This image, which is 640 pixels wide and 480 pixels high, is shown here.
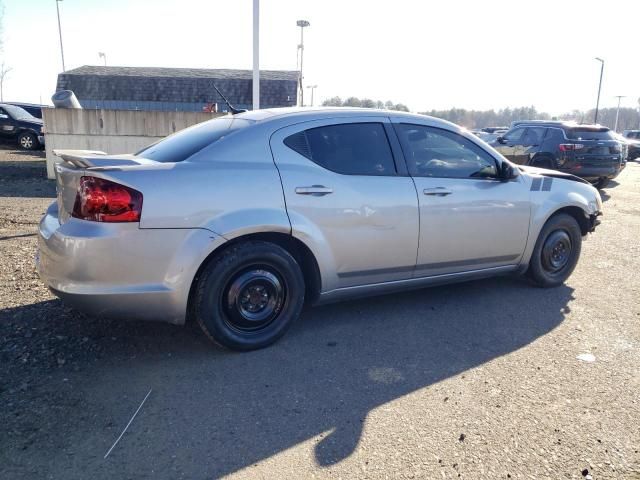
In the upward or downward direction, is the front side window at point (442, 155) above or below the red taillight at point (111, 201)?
above

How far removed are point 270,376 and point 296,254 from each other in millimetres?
956

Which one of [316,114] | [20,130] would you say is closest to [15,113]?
[20,130]

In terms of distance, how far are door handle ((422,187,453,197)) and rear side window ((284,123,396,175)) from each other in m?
0.33

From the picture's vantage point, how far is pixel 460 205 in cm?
442

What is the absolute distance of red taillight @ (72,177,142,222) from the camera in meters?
3.19

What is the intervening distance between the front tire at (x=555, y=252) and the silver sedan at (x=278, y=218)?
0.19 m

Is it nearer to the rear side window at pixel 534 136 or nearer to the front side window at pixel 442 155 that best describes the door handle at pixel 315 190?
the front side window at pixel 442 155

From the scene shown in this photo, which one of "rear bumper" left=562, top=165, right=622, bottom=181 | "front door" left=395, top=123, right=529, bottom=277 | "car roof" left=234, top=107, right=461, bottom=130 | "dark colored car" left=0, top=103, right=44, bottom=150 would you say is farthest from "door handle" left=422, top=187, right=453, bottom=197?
"dark colored car" left=0, top=103, right=44, bottom=150

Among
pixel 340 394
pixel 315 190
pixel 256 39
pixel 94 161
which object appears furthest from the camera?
pixel 256 39

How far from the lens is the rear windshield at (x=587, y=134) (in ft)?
39.2

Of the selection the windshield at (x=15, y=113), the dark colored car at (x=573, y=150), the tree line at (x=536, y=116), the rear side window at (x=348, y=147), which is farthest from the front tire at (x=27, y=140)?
the tree line at (x=536, y=116)

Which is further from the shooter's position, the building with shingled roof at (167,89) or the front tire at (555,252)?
the building with shingled roof at (167,89)

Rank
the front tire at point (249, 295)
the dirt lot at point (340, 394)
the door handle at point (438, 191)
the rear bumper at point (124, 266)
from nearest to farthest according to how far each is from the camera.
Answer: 1. the dirt lot at point (340, 394)
2. the rear bumper at point (124, 266)
3. the front tire at point (249, 295)
4. the door handle at point (438, 191)

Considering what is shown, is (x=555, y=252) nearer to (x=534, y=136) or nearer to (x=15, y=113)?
(x=534, y=136)
